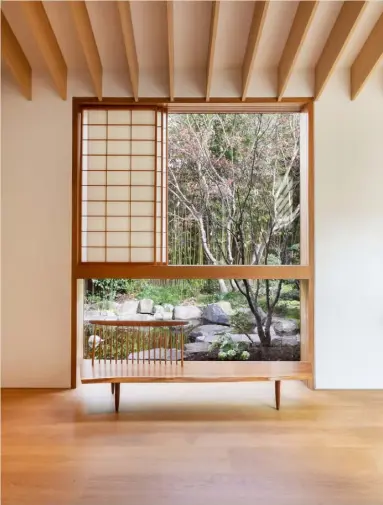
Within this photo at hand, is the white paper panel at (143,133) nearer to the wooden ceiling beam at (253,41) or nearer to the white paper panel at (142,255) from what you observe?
the wooden ceiling beam at (253,41)

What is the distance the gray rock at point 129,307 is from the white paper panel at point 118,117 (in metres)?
1.72

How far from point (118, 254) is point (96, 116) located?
4.29ft

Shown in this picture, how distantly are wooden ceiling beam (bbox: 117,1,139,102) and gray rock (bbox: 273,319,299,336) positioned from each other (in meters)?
2.51

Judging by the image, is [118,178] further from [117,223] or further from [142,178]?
[117,223]

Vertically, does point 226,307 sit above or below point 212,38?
below

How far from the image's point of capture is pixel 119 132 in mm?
3984

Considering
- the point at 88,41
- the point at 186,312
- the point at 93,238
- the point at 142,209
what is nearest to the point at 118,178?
the point at 142,209

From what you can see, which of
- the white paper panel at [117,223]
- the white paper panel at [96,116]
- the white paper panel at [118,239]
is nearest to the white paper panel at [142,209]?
the white paper panel at [117,223]

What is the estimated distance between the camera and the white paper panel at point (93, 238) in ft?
13.0

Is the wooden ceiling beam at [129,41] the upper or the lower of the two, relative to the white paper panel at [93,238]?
upper
